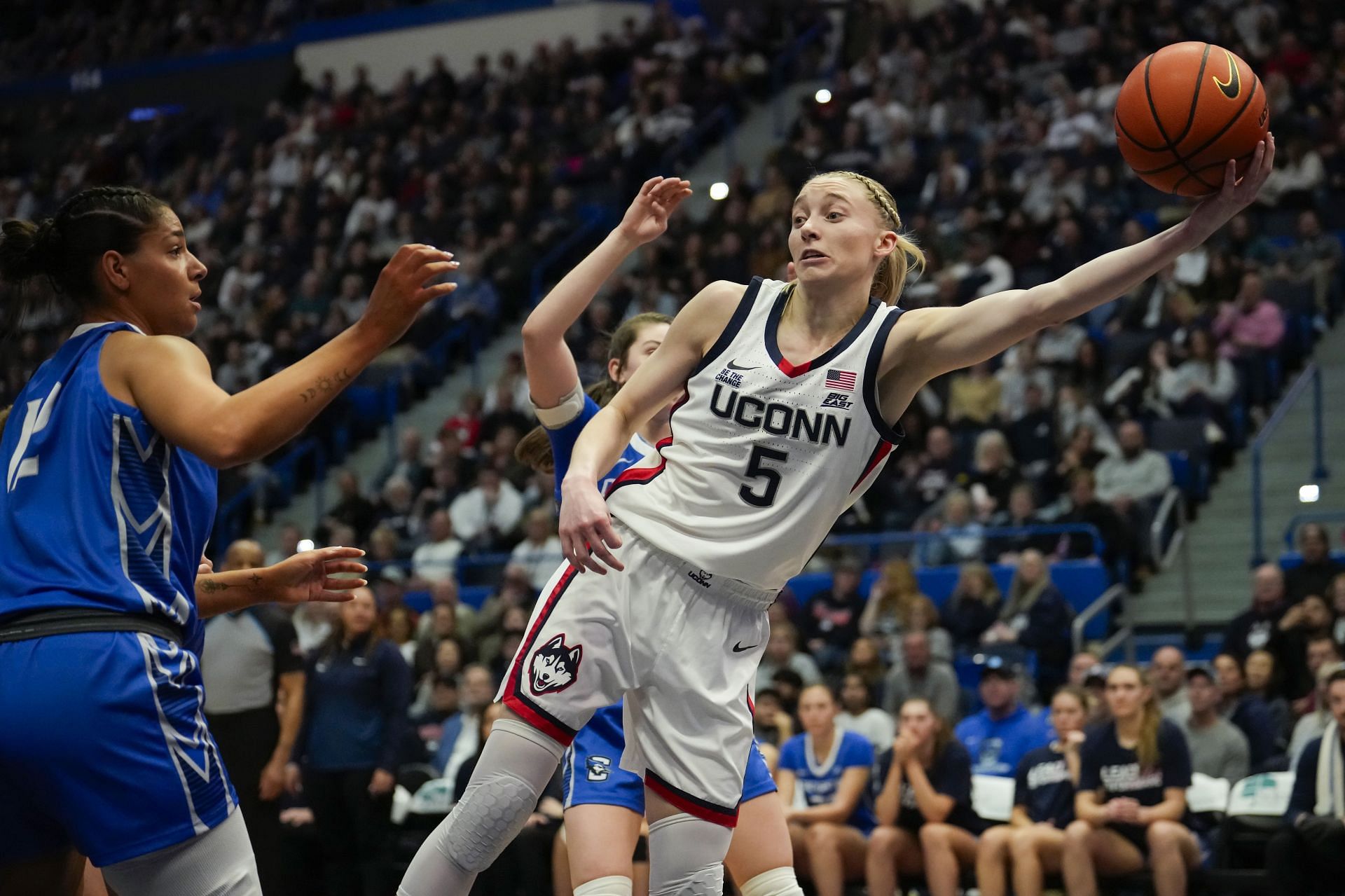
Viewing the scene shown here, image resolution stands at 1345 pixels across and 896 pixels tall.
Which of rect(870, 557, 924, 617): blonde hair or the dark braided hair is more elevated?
the dark braided hair

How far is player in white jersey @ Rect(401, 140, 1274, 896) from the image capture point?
385 centimetres

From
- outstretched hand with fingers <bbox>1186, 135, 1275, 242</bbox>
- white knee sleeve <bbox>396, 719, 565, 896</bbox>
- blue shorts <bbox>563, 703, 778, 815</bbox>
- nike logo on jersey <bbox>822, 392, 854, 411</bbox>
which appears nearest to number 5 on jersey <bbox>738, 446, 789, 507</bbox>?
nike logo on jersey <bbox>822, 392, 854, 411</bbox>

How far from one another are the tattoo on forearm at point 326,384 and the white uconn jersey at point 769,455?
103 cm

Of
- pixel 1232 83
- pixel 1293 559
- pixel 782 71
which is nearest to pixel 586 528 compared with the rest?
pixel 1232 83

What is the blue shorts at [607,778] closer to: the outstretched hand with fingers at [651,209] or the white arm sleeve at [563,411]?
the white arm sleeve at [563,411]

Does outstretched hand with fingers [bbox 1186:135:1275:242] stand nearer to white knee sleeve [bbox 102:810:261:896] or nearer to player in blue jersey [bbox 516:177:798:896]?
player in blue jersey [bbox 516:177:798:896]

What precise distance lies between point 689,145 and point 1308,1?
7070 mm

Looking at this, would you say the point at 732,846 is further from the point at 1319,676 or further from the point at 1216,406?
the point at 1216,406

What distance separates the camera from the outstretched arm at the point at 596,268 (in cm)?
413

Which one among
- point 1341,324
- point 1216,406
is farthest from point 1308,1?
point 1216,406

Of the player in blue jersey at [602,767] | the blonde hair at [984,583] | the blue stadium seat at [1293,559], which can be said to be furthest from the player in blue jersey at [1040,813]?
the player in blue jersey at [602,767]

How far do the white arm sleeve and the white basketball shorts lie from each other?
689mm

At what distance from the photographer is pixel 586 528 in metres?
3.60

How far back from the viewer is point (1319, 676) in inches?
340
